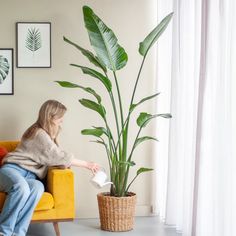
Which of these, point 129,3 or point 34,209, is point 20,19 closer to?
point 129,3

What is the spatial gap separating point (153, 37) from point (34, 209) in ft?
5.83

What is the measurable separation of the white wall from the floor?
0.25 metres

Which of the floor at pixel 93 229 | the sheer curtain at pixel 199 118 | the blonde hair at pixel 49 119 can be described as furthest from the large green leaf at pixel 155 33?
the floor at pixel 93 229

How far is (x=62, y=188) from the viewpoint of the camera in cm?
438

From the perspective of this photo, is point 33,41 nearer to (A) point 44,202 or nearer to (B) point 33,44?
(B) point 33,44

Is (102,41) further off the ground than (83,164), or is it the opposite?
(102,41)

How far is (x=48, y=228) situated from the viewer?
4969mm

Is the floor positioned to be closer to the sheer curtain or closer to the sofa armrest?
the sheer curtain

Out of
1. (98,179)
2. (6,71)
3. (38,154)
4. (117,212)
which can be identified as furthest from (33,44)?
(117,212)

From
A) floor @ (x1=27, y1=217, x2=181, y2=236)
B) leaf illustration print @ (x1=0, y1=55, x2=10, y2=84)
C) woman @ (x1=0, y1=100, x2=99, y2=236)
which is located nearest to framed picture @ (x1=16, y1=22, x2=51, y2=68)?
leaf illustration print @ (x1=0, y1=55, x2=10, y2=84)

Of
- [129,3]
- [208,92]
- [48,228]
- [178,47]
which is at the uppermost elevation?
[129,3]

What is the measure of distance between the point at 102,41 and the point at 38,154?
112cm

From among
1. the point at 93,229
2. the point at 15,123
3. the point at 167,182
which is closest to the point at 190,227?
the point at 167,182

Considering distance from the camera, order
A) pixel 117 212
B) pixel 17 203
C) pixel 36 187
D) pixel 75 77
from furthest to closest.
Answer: pixel 75 77, pixel 117 212, pixel 36 187, pixel 17 203
